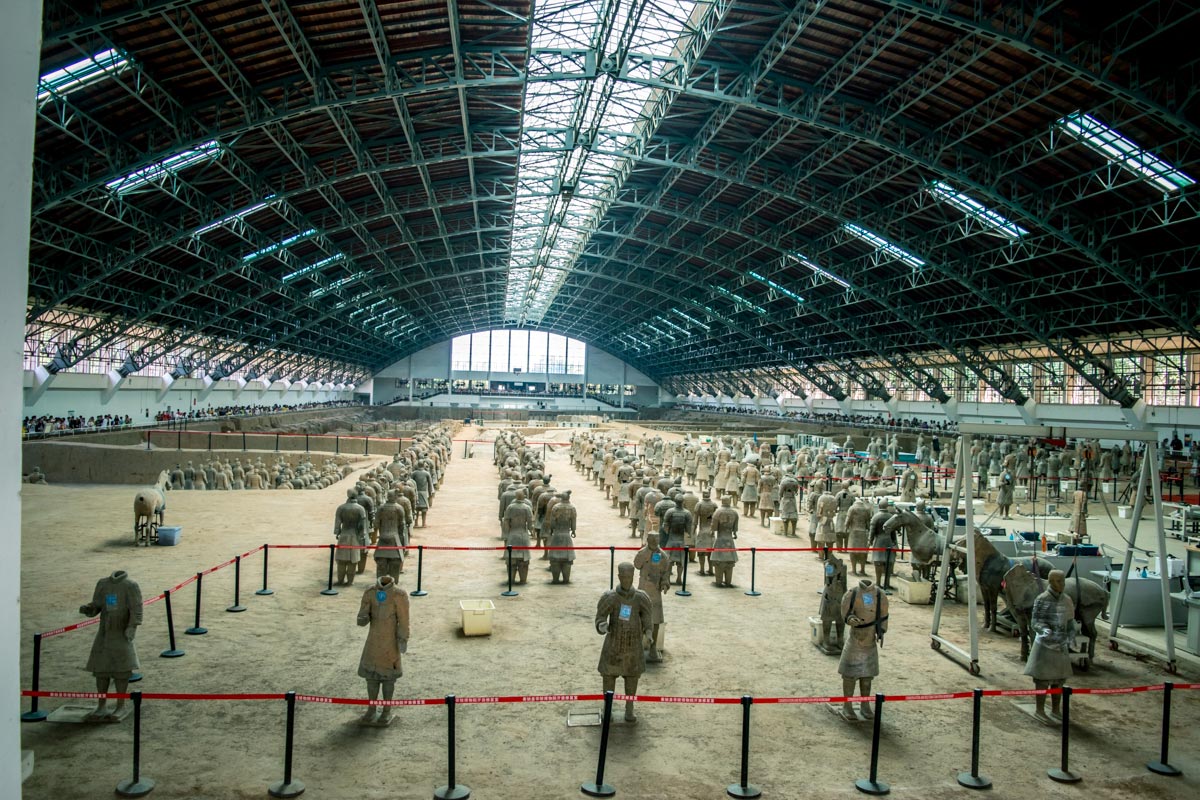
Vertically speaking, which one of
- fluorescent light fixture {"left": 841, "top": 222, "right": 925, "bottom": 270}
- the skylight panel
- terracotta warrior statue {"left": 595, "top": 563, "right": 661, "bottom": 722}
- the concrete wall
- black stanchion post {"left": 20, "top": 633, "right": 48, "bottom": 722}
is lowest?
black stanchion post {"left": 20, "top": 633, "right": 48, "bottom": 722}

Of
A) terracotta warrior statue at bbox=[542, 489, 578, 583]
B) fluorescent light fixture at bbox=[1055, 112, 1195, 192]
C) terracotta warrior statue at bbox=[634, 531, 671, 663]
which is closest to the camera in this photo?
terracotta warrior statue at bbox=[634, 531, 671, 663]

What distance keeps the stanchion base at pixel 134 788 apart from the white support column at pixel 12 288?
538cm

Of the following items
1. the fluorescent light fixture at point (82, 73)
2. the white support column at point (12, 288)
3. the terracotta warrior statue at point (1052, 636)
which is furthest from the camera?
the fluorescent light fixture at point (82, 73)

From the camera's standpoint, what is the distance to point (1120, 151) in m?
20.3

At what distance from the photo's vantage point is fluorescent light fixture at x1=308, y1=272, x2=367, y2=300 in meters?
41.5

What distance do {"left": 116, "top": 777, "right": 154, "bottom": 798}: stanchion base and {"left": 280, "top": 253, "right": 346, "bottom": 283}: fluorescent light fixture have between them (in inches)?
1324

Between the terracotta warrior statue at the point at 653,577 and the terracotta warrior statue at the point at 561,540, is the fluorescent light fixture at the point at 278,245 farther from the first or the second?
the terracotta warrior statue at the point at 653,577

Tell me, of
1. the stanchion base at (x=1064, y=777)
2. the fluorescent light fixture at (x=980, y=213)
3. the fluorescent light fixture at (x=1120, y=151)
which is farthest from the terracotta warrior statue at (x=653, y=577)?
the fluorescent light fixture at (x=980, y=213)

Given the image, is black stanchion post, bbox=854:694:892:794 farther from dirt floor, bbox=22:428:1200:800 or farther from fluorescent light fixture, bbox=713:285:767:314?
fluorescent light fixture, bbox=713:285:767:314

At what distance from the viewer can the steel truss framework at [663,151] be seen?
57.4ft

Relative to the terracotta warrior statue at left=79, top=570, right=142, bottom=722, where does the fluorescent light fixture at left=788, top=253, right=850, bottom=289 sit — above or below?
above

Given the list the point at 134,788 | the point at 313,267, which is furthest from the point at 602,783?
the point at 313,267

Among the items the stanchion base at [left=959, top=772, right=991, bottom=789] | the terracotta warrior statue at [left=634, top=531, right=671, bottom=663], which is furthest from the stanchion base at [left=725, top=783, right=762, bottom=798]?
the terracotta warrior statue at [left=634, top=531, right=671, bottom=663]

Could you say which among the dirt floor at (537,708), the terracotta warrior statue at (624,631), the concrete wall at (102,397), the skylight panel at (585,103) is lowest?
the dirt floor at (537,708)
